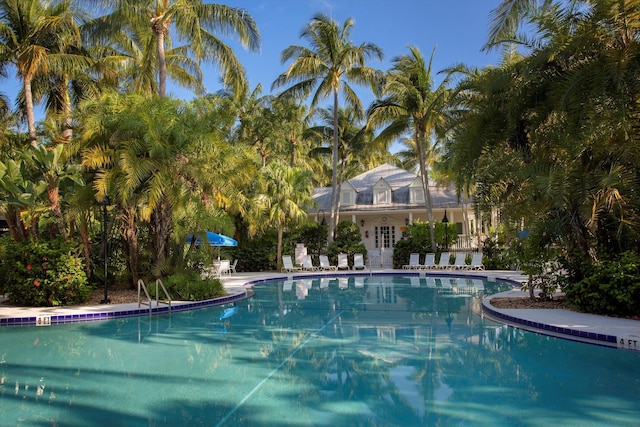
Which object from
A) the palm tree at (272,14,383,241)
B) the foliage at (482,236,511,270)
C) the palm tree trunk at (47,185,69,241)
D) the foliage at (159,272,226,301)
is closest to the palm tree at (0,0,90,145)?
the palm tree trunk at (47,185,69,241)

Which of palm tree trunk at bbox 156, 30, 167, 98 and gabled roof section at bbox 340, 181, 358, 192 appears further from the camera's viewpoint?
gabled roof section at bbox 340, 181, 358, 192

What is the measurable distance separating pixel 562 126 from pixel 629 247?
9.59 feet

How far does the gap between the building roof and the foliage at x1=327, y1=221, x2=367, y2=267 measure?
7.07 ft

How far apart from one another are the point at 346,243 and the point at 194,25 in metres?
14.8

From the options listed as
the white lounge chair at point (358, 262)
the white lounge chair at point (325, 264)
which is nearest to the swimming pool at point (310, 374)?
the white lounge chair at point (325, 264)

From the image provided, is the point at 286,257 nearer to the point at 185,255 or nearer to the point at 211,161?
the point at 185,255

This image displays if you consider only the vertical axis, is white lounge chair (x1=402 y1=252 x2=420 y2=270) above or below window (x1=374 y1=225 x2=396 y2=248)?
below

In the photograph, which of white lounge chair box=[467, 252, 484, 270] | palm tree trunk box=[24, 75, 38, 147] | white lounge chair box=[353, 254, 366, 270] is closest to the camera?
palm tree trunk box=[24, 75, 38, 147]

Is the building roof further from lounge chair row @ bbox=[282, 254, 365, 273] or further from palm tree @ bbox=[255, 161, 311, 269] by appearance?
lounge chair row @ bbox=[282, 254, 365, 273]

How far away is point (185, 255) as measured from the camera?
46.9ft

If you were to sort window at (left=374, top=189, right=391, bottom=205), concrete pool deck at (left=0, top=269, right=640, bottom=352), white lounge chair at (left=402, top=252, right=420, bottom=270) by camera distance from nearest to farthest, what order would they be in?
concrete pool deck at (left=0, top=269, right=640, bottom=352) → white lounge chair at (left=402, top=252, right=420, bottom=270) → window at (left=374, top=189, right=391, bottom=205)

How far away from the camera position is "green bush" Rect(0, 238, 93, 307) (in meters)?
11.3

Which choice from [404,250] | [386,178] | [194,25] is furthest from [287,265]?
[194,25]

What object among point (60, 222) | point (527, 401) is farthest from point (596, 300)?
point (60, 222)
